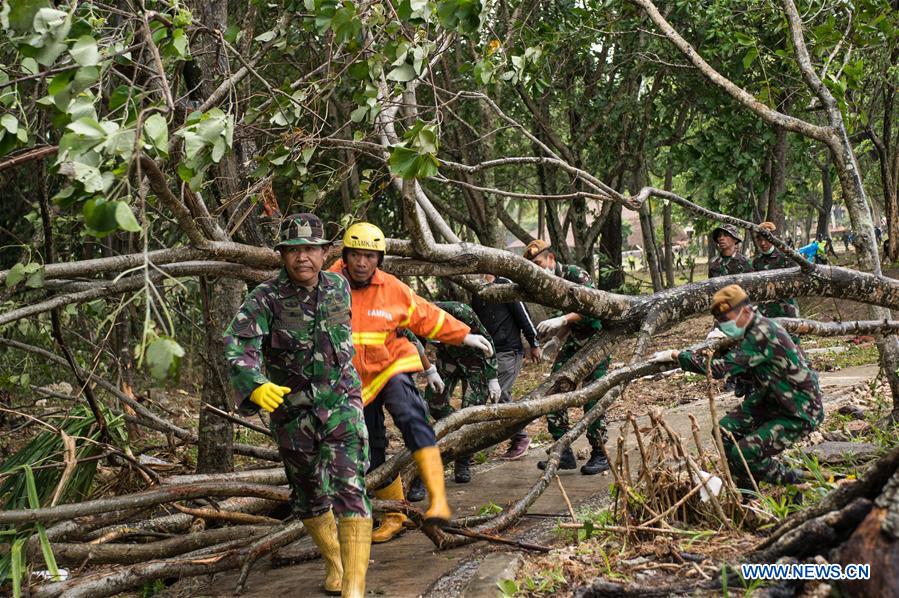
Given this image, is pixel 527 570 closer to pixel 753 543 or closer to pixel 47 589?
pixel 753 543

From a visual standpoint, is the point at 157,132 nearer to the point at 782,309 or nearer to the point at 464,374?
the point at 464,374

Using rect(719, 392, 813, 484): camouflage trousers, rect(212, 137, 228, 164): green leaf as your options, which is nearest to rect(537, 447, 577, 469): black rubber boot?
rect(719, 392, 813, 484): camouflage trousers

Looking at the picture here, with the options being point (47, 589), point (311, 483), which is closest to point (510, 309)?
point (311, 483)

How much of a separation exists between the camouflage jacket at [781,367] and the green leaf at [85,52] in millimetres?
3603

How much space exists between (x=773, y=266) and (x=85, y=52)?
24.3 feet

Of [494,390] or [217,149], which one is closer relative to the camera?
[217,149]

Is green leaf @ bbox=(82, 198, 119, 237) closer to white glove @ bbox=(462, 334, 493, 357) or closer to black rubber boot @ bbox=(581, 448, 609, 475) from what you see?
white glove @ bbox=(462, 334, 493, 357)

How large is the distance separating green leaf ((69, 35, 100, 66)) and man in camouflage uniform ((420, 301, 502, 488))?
13.0 feet

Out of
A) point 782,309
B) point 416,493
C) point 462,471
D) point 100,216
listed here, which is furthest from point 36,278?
point 782,309

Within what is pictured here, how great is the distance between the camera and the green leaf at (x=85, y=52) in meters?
3.49

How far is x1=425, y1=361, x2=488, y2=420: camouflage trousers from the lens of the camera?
7241 mm

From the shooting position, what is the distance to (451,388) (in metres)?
7.79

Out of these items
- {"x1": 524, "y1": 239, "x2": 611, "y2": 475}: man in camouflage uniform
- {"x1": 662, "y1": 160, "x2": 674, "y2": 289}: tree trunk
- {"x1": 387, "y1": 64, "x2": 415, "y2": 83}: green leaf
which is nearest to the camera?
{"x1": 387, "y1": 64, "x2": 415, "y2": 83}: green leaf

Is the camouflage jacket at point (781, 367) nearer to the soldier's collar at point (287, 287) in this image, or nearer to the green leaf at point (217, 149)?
the soldier's collar at point (287, 287)
